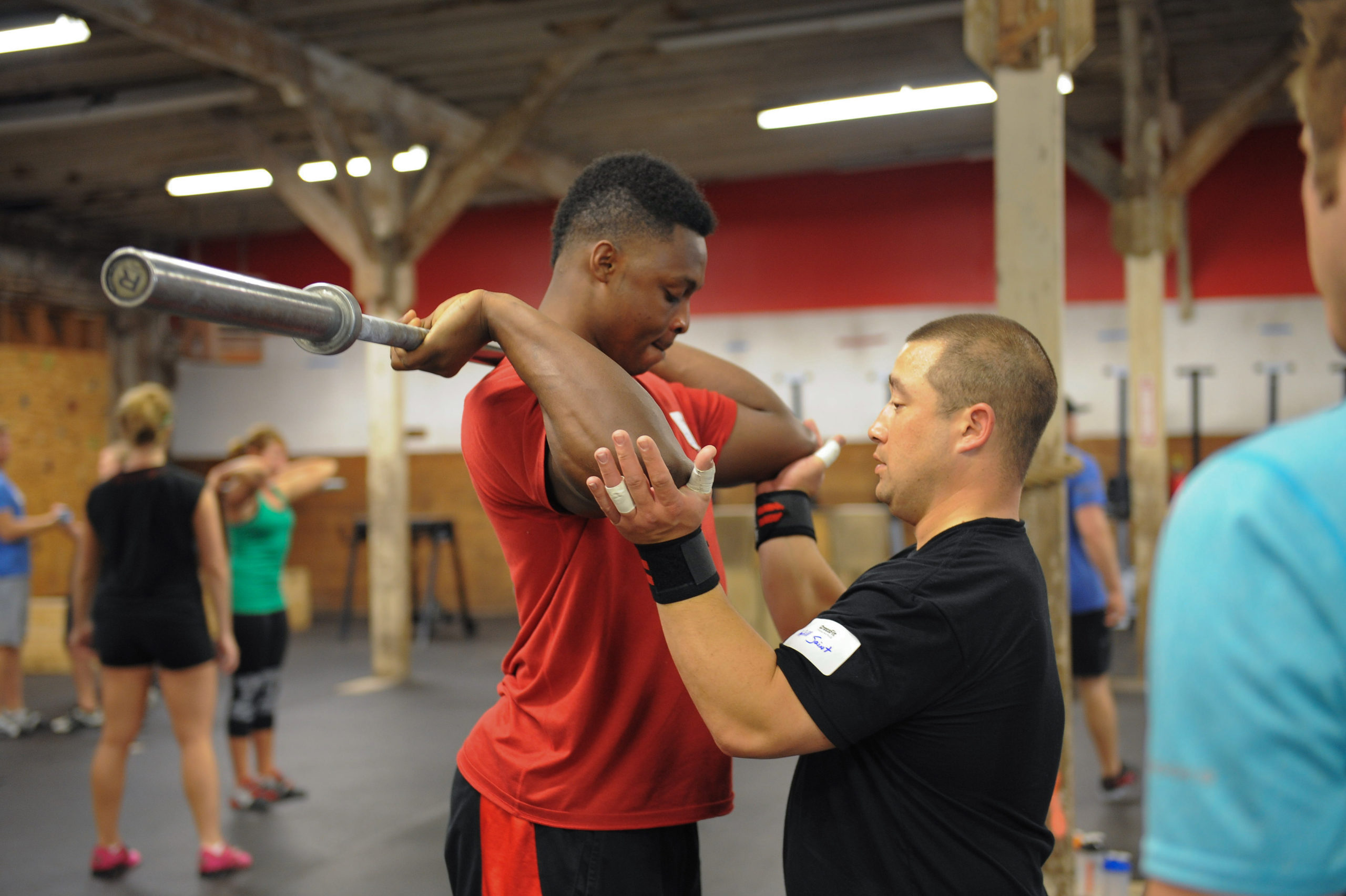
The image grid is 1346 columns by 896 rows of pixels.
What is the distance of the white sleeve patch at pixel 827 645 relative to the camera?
Result: 104cm

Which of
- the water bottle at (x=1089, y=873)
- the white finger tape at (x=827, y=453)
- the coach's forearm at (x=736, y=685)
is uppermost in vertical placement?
the white finger tape at (x=827, y=453)

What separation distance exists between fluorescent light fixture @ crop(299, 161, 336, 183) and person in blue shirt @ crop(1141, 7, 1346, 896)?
27.1 ft

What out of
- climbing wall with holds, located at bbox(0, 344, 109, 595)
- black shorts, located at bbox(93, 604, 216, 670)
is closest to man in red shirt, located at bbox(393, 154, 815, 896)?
black shorts, located at bbox(93, 604, 216, 670)

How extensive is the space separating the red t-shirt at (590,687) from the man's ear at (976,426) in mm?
431

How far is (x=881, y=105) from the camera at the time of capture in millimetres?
7074

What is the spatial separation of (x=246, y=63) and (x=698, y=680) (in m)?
5.77

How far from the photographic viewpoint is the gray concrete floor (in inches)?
136

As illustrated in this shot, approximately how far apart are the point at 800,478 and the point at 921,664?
571mm

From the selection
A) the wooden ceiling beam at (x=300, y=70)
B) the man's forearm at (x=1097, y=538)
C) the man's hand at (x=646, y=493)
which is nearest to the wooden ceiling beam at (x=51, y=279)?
the wooden ceiling beam at (x=300, y=70)

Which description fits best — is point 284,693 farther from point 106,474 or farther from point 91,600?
point 91,600

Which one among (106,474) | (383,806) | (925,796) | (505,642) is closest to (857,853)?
(925,796)

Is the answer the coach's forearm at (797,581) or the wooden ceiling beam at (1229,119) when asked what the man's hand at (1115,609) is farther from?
the wooden ceiling beam at (1229,119)

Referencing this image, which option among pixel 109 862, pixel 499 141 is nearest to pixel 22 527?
pixel 109 862

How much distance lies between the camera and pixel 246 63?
5688mm
